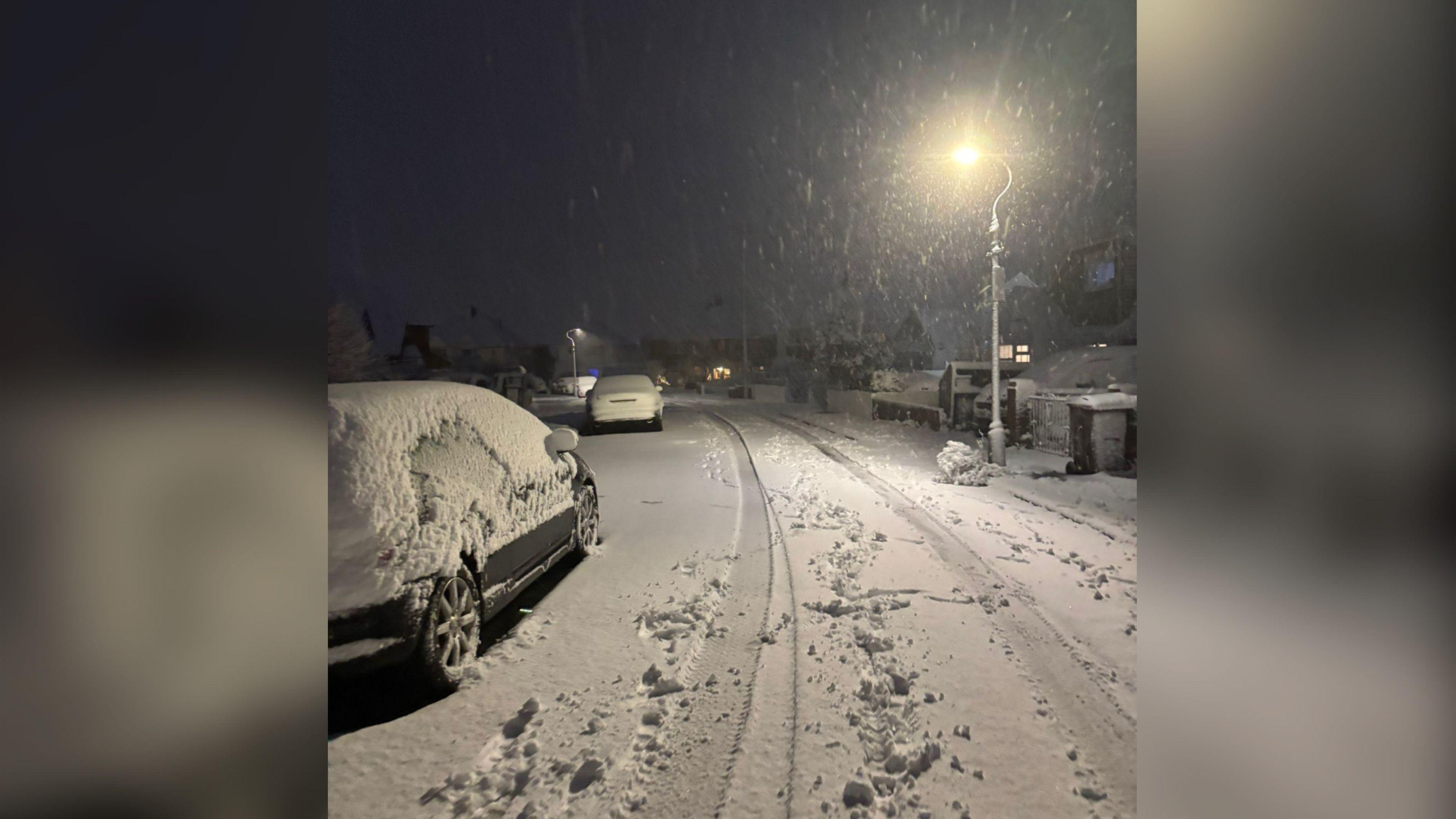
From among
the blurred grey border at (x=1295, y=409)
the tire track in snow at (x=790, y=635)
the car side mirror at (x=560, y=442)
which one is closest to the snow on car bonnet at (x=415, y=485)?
the car side mirror at (x=560, y=442)

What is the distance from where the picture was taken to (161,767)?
94 cm

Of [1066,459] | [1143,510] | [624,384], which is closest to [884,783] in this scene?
[1143,510]

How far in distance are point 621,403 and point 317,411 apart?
15983mm

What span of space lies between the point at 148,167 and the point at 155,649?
2.30 ft

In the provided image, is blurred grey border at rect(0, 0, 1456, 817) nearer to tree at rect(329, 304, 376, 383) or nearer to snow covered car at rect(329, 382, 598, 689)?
snow covered car at rect(329, 382, 598, 689)

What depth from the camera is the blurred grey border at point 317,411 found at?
82cm

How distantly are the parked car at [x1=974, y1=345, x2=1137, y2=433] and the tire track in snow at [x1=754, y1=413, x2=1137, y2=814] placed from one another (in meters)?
10.3

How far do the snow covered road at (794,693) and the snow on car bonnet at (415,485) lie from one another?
771 millimetres

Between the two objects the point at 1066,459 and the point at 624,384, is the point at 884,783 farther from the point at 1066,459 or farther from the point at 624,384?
the point at 624,384

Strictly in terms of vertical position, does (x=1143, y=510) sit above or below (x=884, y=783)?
above

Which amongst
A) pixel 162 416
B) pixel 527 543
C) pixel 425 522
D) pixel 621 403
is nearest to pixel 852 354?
pixel 621 403

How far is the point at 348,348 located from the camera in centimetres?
1712

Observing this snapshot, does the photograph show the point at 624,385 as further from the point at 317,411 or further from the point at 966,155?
the point at 317,411

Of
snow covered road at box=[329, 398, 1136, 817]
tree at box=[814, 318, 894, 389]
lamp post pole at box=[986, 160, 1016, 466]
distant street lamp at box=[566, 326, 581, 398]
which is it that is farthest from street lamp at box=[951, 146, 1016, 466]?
distant street lamp at box=[566, 326, 581, 398]
